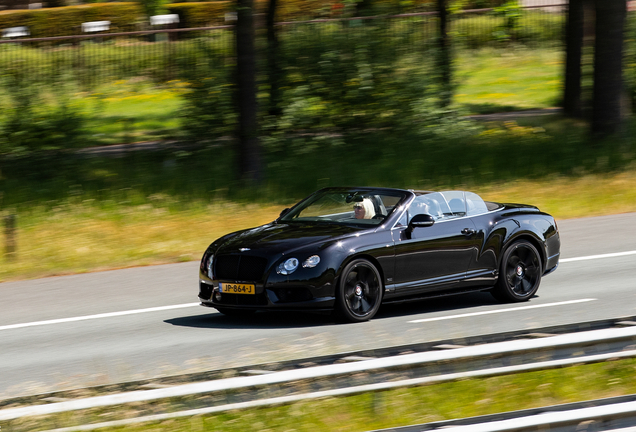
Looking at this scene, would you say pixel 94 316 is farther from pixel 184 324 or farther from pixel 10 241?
pixel 10 241

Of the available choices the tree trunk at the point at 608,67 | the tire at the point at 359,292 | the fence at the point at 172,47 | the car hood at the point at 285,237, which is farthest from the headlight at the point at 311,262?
the tree trunk at the point at 608,67

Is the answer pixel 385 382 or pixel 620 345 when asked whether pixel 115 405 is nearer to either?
pixel 385 382

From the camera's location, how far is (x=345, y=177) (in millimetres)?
20438

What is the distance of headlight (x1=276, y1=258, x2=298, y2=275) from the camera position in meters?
8.91

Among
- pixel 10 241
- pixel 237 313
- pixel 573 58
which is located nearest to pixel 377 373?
pixel 237 313

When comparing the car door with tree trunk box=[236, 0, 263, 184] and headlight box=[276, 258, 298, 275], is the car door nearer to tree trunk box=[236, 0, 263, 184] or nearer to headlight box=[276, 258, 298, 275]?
headlight box=[276, 258, 298, 275]

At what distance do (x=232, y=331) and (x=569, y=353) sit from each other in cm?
405

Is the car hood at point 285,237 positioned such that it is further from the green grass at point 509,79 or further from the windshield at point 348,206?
the green grass at point 509,79

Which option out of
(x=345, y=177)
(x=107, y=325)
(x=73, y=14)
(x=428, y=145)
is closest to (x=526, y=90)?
(x=428, y=145)

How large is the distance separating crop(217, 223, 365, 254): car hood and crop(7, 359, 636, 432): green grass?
122 inches

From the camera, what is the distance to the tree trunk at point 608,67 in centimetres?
2177

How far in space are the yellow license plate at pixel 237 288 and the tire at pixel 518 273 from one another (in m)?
2.90

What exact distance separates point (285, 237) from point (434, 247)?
1.60 meters

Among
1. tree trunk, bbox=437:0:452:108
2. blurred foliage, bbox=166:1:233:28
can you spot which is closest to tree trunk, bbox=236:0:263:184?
tree trunk, bbox=437:0:452:108
